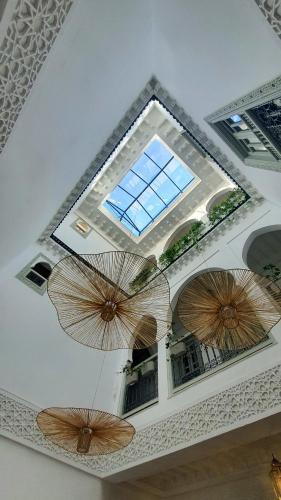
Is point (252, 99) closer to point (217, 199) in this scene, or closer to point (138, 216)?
point (217, 199)

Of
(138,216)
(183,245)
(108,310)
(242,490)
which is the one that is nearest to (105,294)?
(108,310)

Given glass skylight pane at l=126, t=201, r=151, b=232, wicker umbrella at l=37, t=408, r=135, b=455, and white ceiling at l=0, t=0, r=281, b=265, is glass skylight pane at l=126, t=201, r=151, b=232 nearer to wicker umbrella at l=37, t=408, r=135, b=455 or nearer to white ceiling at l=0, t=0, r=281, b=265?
white ceiling at l=0, t=0, r=281, b=265

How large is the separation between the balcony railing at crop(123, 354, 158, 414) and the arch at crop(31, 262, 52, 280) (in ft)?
7.02

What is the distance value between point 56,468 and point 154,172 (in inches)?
254

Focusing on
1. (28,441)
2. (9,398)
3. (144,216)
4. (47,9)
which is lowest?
(28,441)

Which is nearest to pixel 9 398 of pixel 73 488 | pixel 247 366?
pixel 73 488

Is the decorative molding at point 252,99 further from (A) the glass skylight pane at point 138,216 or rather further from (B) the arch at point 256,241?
(A) the glass skylight pane at point 138,216

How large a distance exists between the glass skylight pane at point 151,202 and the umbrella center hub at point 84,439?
5860 millimetres

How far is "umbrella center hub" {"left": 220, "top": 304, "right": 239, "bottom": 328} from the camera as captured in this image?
2645 millimetres

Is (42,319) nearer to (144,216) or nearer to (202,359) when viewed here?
(202,359)

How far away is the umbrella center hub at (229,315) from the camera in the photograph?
8.68ft

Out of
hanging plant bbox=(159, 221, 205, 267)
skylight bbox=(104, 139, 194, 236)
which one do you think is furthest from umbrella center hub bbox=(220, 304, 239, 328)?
skylight bbox=(104, 139, 194, 236)

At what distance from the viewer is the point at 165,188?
7789mm

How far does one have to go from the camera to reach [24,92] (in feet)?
6.91
